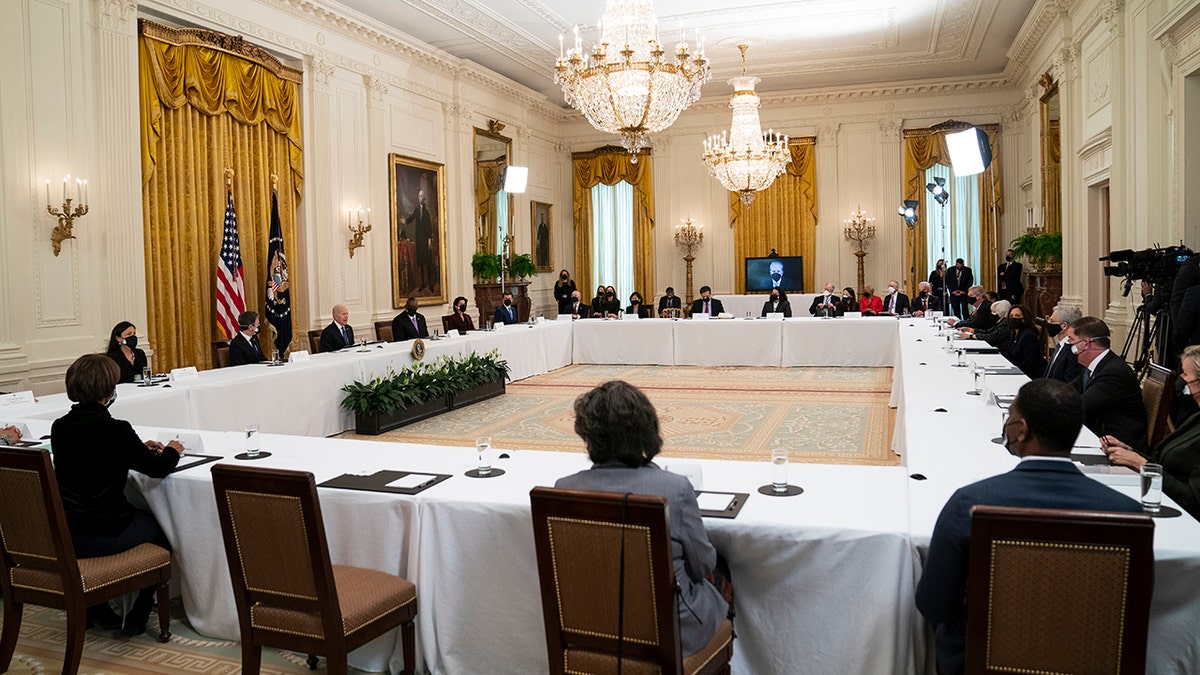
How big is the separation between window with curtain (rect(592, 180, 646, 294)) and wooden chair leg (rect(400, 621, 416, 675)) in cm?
1670

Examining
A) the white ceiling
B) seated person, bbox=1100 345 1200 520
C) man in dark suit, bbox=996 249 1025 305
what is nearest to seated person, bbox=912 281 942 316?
man in dark suit, bbox=996 249 1025 305

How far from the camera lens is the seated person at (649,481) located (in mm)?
2479

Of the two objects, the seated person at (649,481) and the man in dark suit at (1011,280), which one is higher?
the man in dark suit at (1011,280)

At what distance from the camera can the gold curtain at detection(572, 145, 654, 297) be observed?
1952cm

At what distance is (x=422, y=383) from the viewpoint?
910cm

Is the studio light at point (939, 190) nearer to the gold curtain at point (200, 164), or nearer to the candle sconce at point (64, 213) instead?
the gold curtain at point (200, 164)

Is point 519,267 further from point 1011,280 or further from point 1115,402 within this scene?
point 1115,402

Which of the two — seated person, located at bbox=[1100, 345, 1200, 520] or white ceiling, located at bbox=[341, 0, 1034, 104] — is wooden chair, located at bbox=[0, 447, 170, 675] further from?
white ceiling, located at bbox=[341, 0, 1034, 104]

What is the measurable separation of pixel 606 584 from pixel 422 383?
273 inches

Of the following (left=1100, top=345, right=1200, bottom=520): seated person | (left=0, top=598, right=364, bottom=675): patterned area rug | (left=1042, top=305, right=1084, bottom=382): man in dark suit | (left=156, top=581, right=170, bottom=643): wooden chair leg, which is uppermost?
(left=1042, top=305, right=1084, bottom=382): man in dark suit

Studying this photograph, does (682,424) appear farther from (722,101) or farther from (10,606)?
(722,101)

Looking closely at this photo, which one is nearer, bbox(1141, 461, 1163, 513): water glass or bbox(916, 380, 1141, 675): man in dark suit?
bbox(916, 380, 1141, 675): man in dark suit

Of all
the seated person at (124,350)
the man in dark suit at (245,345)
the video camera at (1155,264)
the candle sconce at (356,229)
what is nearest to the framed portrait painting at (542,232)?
the candle sconce at (356,229)

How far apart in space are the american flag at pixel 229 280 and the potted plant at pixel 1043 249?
38.4ft
